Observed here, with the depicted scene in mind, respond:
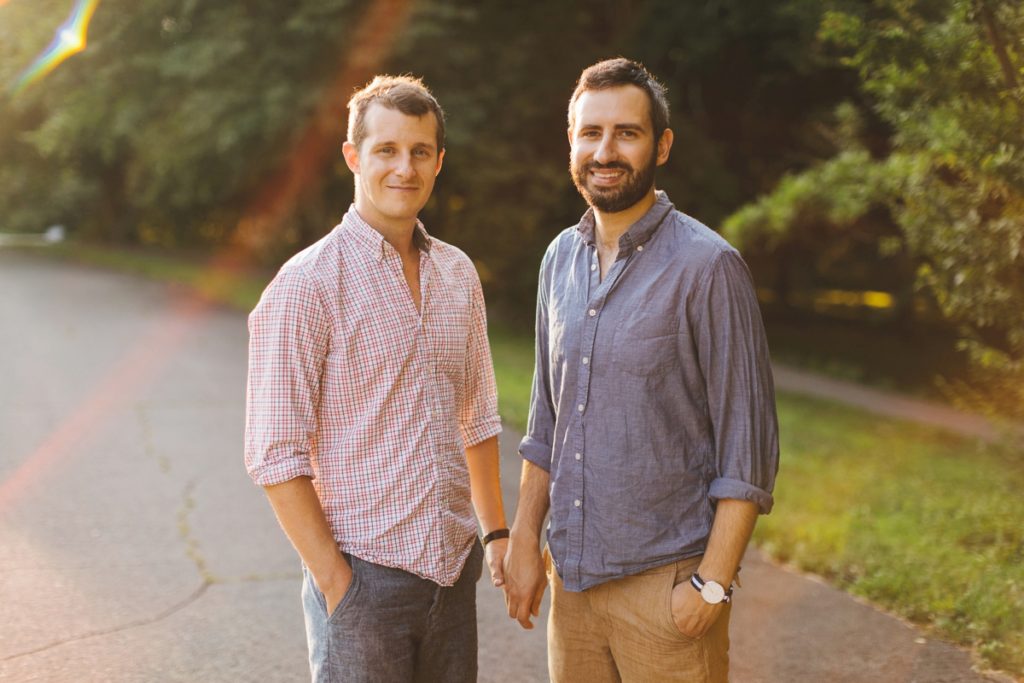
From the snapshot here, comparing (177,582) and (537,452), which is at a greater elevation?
(537,452)

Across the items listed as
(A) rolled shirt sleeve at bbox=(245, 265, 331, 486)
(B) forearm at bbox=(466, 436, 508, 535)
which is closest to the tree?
(B) forearm at bbox=(466, 436, 508, 535)

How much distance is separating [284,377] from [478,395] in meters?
0.68

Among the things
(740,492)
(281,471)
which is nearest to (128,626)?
(281,471)

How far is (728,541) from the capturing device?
2.34 m

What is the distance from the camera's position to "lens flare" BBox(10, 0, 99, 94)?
1652cm

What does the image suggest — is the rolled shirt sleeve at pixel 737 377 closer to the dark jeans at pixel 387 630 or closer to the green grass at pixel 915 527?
the dark jeans at pixel 387 630

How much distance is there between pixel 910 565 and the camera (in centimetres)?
538

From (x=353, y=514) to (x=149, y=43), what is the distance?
16.3 metres

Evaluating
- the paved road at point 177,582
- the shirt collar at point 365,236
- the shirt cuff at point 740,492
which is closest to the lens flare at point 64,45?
the paved road at point 177,582

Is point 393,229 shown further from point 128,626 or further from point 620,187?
point 128,626

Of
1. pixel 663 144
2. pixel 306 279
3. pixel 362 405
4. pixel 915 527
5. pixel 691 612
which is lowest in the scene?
pixel 915 527

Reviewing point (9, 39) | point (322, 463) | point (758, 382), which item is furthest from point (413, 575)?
point (9, 39)

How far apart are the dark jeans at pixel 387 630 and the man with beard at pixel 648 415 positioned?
34cm

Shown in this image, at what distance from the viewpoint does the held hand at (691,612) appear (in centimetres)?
235
